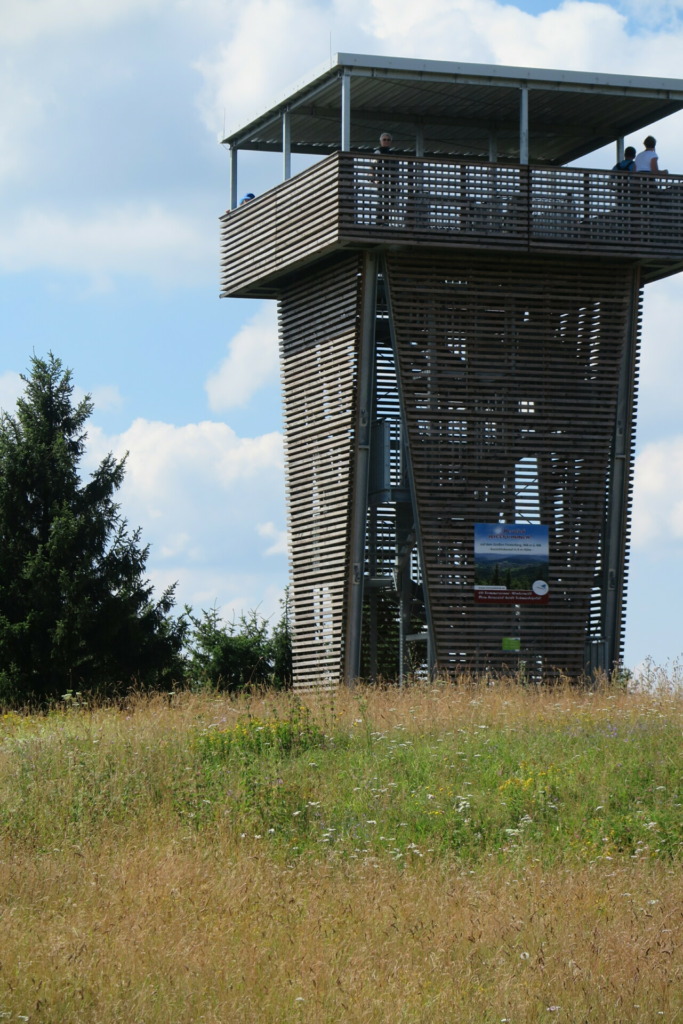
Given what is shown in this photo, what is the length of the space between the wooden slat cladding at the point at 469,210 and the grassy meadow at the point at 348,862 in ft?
26.5

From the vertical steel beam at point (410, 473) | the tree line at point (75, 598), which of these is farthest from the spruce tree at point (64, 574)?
the vertical steel beam at point (410, 473)

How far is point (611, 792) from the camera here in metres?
13.5

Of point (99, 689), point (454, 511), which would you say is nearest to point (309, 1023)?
point (454, 511)

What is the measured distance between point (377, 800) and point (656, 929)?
4687 mm

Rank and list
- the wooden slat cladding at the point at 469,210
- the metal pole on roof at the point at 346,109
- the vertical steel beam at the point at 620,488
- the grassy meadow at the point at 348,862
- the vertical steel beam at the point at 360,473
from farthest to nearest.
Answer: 1. the vertical steel beam at the point at 620,488
2. the vertical steel beam at the point at 360,473
3. the metal pole on roof at the point at 346,109
4. the wooden slat cladding at the point at 469,210
5. the grassy meadow at the point at 348,862

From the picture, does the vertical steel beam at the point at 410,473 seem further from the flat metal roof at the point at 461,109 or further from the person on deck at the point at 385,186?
the flat metal roof at the point at 461,109

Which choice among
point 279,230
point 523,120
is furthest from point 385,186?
point 523,120

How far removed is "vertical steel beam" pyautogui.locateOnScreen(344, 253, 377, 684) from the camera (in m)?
24.4

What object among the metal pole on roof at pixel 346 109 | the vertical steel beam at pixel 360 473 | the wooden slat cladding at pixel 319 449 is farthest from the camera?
the wooden slat cladding at pixel 319 449

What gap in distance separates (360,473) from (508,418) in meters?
2.56

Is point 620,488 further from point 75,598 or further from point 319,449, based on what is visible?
point 75,598

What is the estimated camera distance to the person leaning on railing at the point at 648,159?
2542 cm

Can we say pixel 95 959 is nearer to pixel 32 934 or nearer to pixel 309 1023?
pixel 32 934

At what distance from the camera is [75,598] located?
27.6 meters
